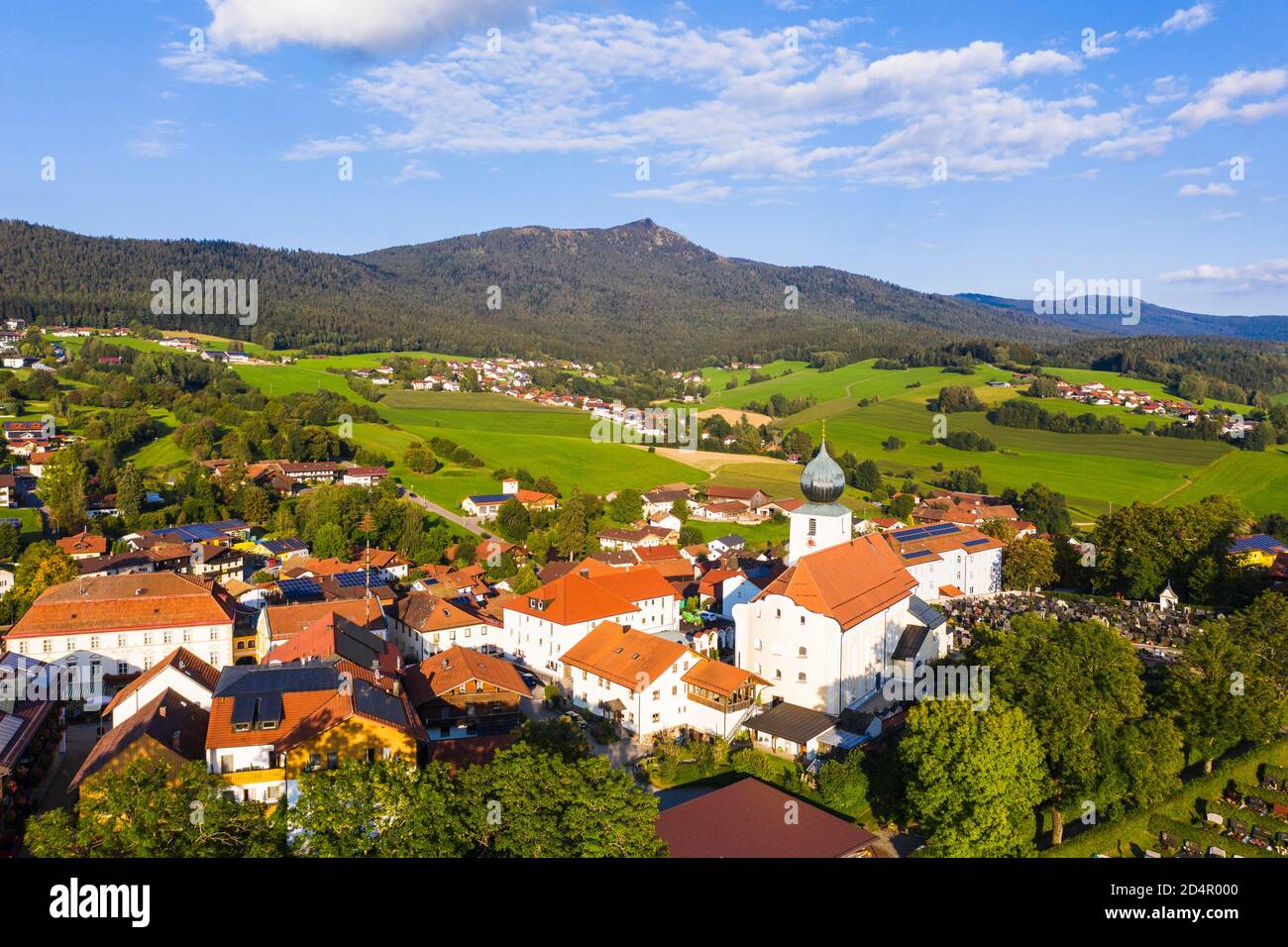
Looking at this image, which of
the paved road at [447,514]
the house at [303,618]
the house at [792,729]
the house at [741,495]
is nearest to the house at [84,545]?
the house at [303,618]

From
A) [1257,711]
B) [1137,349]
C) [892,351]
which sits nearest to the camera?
[1257,711]

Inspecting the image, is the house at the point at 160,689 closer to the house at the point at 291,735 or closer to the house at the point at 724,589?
the house at the point at 291,735

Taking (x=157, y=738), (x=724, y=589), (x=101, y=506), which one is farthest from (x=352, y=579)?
(x=157, y=738)

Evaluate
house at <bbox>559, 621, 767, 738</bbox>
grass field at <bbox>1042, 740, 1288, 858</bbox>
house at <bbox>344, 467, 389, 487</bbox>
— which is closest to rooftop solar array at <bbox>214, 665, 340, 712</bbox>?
house at <bbox>559, 621, 767, 738</bbox>

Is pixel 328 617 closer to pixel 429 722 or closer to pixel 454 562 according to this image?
pixel 429 722

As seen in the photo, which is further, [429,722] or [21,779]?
[429,722]
